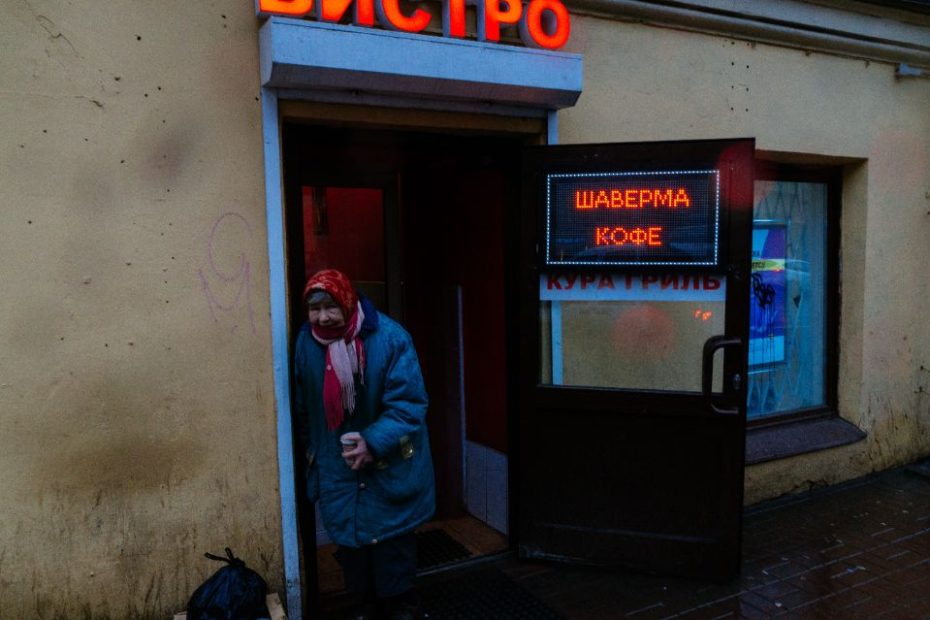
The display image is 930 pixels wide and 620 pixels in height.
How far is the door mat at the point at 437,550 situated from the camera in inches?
174

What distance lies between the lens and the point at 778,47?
502 centimetres

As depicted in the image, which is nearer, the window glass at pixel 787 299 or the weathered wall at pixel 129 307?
the weathered wall at pixel 129 307

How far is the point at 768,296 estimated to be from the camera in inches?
222

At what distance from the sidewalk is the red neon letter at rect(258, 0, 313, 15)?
3.08 metres

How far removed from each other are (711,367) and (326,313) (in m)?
2.11

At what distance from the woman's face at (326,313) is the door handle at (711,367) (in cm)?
199

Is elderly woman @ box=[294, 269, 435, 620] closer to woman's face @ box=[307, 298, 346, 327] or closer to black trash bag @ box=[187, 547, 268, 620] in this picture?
woman's face @ box=[307, 298, 346, 327]

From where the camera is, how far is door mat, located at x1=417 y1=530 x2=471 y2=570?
4422 millimetres

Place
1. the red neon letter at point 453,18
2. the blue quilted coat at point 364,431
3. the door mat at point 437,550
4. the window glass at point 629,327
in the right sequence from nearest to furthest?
the blue quilted coat at point 364,431 < the red neon letter at point 453,18 < the window glass at point 629,327 < the door mat at point 437,550

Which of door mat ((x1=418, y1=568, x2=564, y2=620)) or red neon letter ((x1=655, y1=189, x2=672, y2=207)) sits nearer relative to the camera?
door mat ((x1=418, y1=568, x2=564, y2=620))

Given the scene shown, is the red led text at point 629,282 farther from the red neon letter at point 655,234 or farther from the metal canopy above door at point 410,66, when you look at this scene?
the metal canopy above door at point 410,66

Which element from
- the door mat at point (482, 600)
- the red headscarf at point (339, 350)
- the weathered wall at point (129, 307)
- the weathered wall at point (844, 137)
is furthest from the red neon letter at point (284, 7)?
the door mat at point (482, 600)

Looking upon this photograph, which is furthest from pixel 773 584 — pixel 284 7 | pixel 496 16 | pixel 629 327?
pixel 284 7

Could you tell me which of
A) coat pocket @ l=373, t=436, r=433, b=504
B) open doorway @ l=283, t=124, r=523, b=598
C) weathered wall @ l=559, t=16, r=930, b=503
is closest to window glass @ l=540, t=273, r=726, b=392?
open doorway @ l=283, t=124, r=523, b=598
